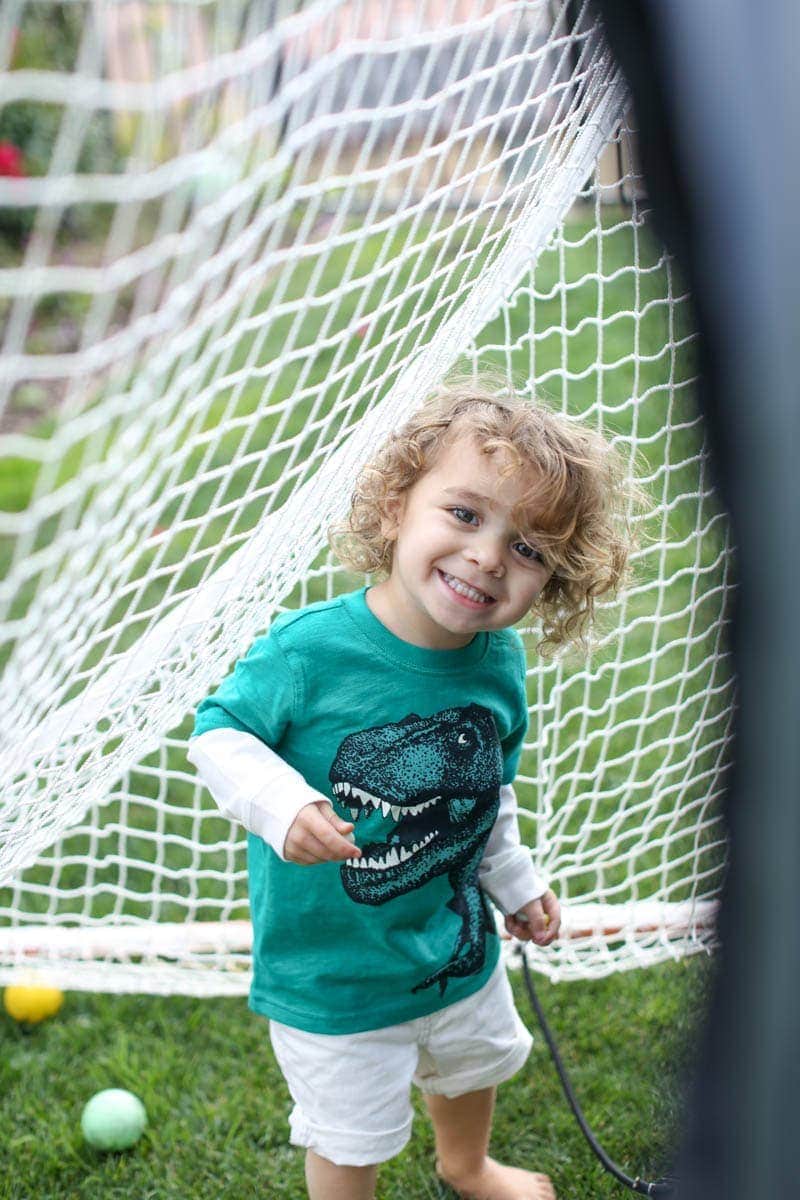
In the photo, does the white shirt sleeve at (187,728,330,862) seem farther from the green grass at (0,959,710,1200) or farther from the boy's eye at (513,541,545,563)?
the green grass at (0,959,710,1200)

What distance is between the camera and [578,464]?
1.45 m

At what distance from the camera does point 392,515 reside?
1.49 metres

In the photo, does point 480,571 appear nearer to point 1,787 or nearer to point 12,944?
point 1,787

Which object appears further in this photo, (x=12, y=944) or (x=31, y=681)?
(x=12, y=944)

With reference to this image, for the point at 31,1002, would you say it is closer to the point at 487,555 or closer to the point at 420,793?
the point at 420,793

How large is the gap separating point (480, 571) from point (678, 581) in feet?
6.20

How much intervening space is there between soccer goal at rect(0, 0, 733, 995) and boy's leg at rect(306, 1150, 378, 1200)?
0.52m

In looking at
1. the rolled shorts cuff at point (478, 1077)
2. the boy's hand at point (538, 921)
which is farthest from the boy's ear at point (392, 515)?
the rolled shorts cuff at point (478, 1077)

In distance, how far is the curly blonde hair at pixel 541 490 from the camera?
1394 millimetres

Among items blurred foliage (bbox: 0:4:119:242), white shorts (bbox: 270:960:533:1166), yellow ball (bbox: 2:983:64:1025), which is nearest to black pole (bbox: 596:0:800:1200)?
white shorts (bbox: 270:960:533:1166)

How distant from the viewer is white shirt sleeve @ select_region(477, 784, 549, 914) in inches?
64.3

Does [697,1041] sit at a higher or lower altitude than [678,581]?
higher

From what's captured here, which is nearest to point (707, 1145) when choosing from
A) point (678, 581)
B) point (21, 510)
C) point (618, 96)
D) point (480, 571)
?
point (480, 571)

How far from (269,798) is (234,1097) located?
872 millimetres
